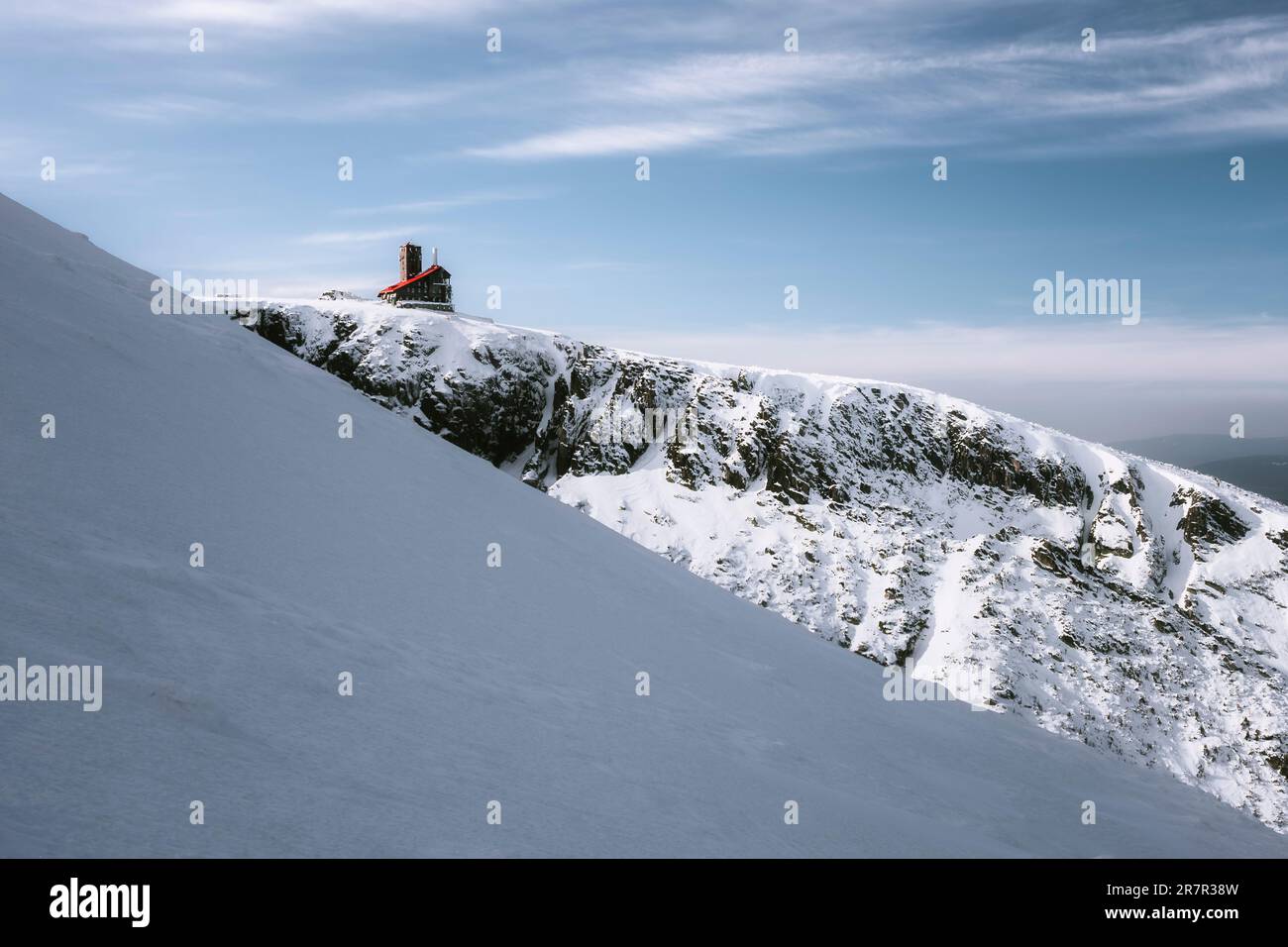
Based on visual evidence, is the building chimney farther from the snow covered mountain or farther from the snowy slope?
the snowy slope

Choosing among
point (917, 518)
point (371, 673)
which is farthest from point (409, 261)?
point (371, 673)

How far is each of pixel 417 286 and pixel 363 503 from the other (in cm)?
10763

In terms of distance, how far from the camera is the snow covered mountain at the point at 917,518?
257ft

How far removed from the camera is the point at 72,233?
17984 mm

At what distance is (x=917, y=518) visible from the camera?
108000 mm

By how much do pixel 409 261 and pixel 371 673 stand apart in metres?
109

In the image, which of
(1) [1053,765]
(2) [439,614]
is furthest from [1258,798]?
(2) [439,614]

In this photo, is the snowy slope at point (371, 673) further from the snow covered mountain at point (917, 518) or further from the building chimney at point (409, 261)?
the building chimney at point (409, 261)

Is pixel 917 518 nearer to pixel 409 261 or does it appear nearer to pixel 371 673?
pixel 409 261

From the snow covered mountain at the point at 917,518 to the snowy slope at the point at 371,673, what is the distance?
237ft

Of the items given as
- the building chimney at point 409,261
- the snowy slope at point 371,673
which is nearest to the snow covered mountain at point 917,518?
the building chimney at point 409,261

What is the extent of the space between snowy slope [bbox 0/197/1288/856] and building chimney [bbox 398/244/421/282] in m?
93.8

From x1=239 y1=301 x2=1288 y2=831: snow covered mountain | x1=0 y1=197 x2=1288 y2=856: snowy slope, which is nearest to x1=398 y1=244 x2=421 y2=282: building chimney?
x1=239 y1=301 x2=1288 y2=831: snow covered mountain
